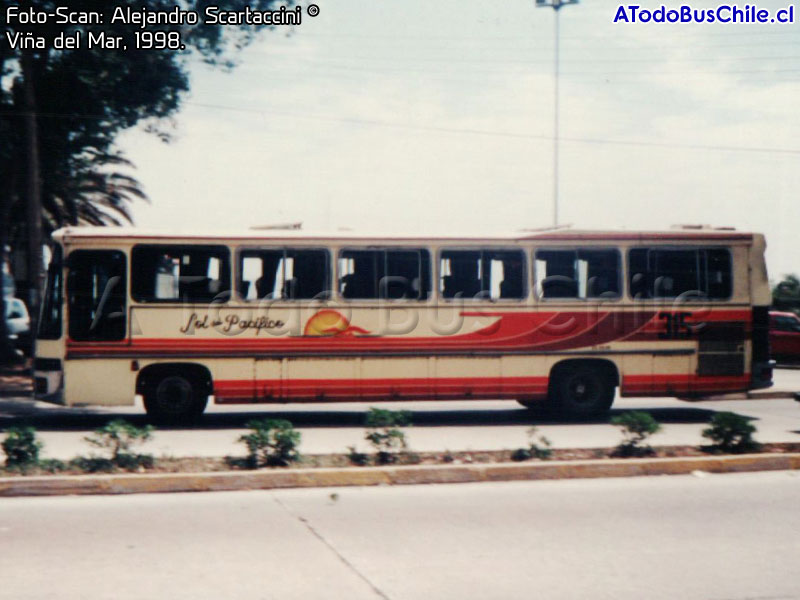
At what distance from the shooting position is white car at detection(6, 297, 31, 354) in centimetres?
2661

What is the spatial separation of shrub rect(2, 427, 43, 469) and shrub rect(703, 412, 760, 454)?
6.94 meters

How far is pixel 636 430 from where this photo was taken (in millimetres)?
9672

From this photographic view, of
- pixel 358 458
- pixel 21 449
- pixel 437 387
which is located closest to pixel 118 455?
pixel 21 449

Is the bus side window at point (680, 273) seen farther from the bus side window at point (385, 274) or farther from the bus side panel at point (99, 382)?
the bus side panel at point (99, 382)

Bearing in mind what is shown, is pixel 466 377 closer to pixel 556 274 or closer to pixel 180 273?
pixel 556 274

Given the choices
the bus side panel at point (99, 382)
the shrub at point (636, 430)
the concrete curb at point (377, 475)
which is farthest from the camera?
the bus side panel at point (99, 382)

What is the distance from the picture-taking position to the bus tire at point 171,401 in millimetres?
13367

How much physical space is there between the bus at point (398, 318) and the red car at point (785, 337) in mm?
15957

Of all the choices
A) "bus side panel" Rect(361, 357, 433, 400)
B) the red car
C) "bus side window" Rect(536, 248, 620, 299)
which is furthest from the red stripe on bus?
the red car

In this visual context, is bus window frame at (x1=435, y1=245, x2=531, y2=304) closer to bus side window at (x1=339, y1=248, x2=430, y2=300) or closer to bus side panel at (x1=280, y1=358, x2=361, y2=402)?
bus side window at (x1=339, y1=248, x2=430, y2=300)

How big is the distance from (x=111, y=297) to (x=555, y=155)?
100 feet

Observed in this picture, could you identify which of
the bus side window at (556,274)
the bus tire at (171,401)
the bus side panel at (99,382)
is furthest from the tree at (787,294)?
the bus side panel at (99,382)

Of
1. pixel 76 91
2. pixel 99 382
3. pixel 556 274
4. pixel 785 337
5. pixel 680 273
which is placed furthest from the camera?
pixel 785 337

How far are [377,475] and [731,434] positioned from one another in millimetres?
4014
